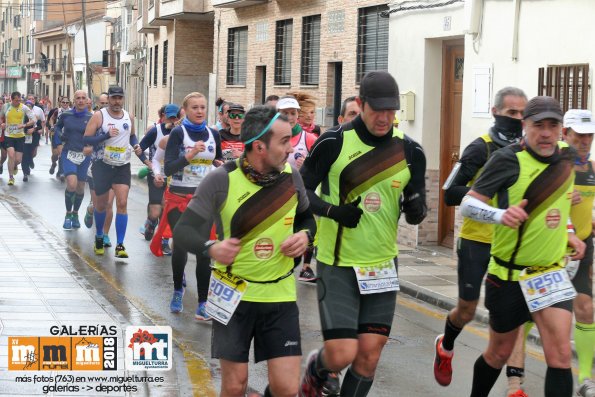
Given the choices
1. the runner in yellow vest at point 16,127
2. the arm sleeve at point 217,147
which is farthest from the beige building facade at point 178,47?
the arm sleeve at point 217,147

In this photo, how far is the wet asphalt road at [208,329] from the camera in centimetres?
830

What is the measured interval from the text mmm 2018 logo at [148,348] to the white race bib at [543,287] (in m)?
2.74

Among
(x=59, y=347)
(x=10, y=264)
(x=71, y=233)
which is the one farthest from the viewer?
(x=71, y=233)

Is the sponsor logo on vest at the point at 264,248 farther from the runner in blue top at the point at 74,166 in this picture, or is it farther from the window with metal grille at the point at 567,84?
the runner in blue top at the point at 74,166

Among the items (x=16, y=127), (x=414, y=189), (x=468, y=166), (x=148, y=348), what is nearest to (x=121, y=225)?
(x=148, y=348)

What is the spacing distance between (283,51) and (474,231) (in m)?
19.3

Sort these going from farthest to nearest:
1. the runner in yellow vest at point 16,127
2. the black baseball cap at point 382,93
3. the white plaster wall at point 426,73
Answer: the runner in yellow vest at point 16,127 < the white plaster wall at point 426,73 < the black baseball cap at point 382,93

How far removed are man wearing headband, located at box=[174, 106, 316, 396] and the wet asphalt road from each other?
181cm

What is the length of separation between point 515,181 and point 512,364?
160 cm

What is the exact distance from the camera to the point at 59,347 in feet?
28.8

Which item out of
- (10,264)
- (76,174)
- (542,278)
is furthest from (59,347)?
(76,174)

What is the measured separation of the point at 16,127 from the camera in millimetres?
26406

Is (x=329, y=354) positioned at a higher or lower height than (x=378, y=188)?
lower

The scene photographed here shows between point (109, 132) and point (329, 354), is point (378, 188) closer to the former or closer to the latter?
point (329, 354)
